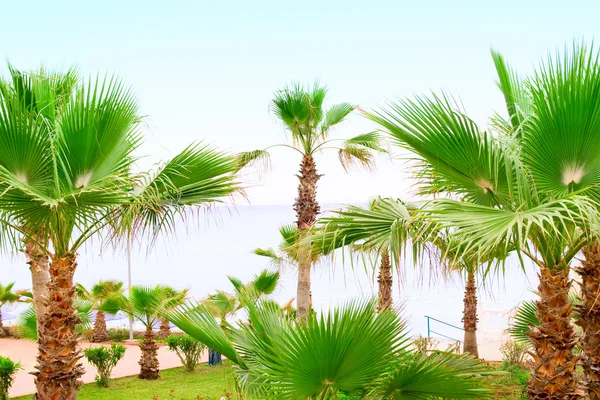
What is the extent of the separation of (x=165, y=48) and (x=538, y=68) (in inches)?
589

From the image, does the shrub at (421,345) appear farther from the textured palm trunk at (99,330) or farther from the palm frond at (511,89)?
the textured palm trunk at (99,330)

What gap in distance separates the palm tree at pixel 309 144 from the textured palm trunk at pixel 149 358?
10.0 ft

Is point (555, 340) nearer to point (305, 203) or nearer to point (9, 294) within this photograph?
point (305, 203)

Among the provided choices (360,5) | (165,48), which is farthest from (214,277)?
(360,5)

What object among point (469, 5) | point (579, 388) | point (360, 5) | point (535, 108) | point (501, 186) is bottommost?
point (579, 388)

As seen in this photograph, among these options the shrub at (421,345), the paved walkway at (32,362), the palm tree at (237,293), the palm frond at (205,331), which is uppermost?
the palm tree at (237,293)

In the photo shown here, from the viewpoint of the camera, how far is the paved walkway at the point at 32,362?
12.5 m

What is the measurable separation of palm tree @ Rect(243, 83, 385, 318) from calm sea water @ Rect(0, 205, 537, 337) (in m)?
0.64

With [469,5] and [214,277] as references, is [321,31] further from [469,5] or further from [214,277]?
[214,277]

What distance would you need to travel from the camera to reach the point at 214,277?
5188 cm

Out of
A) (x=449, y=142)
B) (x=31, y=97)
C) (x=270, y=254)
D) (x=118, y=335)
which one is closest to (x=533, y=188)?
(x=449, y=142)

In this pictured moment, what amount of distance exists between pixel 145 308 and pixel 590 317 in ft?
29.7

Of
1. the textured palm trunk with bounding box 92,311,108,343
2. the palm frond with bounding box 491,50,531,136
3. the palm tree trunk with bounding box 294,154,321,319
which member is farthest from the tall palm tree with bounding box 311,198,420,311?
the textured palm trunk with bounding box 92,311,108,343

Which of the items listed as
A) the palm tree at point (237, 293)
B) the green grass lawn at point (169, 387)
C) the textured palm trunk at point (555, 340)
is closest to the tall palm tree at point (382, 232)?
the textured palm trunk at point (555, 340)
